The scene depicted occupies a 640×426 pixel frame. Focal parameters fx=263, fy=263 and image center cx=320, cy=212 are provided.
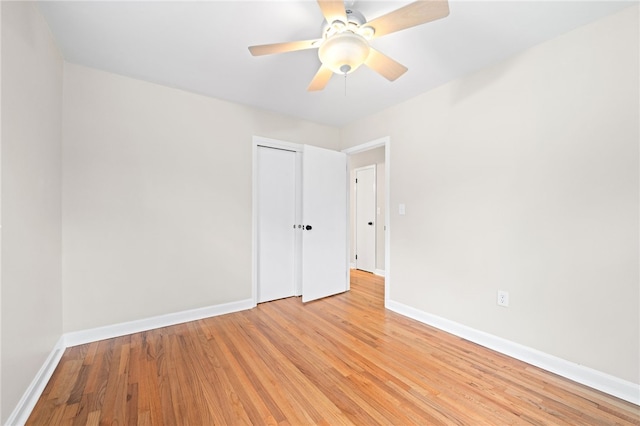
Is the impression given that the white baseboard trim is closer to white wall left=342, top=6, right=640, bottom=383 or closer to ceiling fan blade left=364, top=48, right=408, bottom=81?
white wall left=342, top=6, right=640, bottom=383

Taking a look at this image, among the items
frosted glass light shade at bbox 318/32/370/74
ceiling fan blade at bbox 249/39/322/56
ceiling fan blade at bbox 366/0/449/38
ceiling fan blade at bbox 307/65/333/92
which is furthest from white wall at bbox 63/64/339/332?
ceiling fan blade at bbox 366/0/449/38

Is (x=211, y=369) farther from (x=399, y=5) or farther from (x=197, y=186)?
(x=399, y=5)

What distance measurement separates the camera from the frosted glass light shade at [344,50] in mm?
1441

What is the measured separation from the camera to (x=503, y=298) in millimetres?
2139

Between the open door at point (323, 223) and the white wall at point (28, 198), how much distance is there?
7.34 feet

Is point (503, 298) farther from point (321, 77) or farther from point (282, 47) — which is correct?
point (282, 47)

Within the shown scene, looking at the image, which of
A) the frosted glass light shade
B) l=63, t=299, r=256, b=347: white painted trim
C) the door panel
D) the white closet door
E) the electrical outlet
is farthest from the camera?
the door panel

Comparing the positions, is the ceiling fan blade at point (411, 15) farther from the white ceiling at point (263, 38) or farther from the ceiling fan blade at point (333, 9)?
the white ceiling at point (263, 38)

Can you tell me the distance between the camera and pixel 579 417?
1.44 m

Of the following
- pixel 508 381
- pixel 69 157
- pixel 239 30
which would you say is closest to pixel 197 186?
pixel 69 157

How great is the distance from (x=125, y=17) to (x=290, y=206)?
7.64 feet

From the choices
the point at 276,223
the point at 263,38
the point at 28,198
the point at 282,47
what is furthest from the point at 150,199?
the point at 282,47

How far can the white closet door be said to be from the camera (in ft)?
10.8

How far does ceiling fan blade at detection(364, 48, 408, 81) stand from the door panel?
3.19 meters
